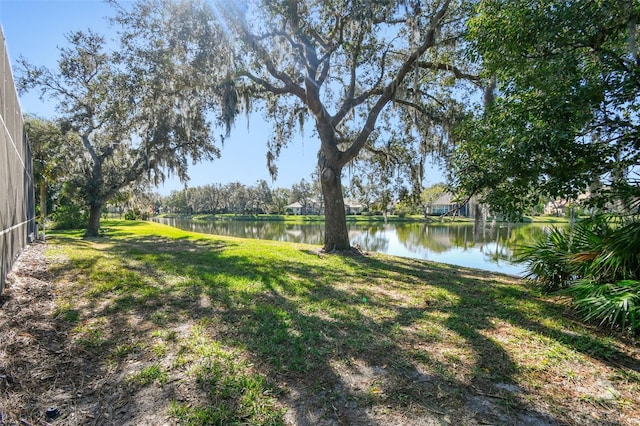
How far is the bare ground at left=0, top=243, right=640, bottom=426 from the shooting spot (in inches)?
75.0

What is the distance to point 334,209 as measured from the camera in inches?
353

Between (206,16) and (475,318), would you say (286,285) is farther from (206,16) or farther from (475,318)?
(206,16)

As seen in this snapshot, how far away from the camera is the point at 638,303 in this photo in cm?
314

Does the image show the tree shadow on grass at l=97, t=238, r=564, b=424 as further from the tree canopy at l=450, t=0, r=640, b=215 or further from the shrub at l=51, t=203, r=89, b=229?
the shrub at l=51, t=203, r=89, b=229

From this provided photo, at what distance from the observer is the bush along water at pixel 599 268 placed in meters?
3.24

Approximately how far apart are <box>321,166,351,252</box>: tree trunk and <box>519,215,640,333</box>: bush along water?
4834 millimetres

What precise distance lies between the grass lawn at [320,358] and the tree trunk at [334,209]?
419 centimetres

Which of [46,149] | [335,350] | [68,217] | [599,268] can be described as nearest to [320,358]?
[335,350]

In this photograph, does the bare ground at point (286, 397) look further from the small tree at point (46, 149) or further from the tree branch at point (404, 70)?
the small tree at point (46, 149)

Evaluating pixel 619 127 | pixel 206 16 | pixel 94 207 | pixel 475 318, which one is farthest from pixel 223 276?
pixel 94 207

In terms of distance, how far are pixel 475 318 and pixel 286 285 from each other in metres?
2.64

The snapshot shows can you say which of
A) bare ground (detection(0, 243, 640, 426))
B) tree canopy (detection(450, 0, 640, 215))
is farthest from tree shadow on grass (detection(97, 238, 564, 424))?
tree canopy (detection(450, 0, 640, 215))

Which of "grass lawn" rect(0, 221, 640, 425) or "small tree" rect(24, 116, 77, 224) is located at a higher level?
"small tree" rect(24, 116, 77, 224)

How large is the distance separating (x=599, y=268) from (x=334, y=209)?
5988 millimetres
